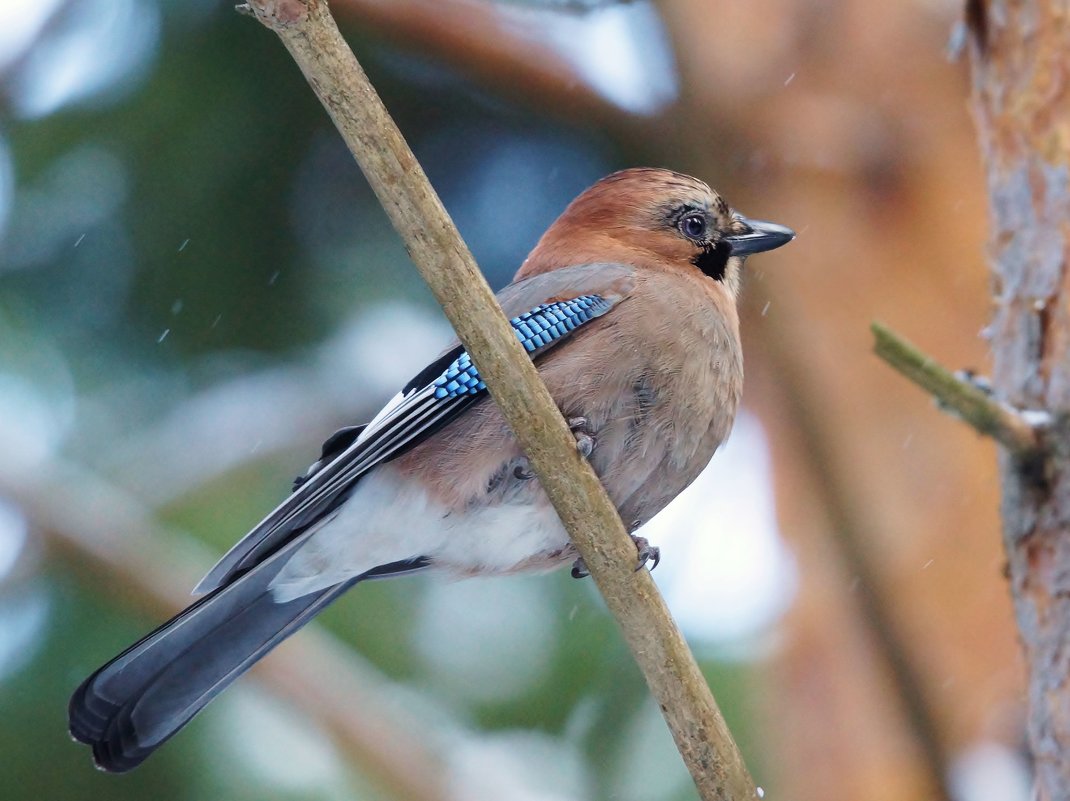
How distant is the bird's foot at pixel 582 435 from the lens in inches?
96.7

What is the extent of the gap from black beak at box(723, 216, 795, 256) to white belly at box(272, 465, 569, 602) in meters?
1.02

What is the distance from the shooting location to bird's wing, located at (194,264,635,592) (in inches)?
99.7

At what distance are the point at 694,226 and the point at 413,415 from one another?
1.09 m

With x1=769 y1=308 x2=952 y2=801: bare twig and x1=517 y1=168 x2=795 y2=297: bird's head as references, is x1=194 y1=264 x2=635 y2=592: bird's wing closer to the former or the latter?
x1=517 y1=168 x2=795 y2=297: bird's head

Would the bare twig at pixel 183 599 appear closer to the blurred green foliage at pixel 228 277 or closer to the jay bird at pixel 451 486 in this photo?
the blurred green foliage at pixel 228 277

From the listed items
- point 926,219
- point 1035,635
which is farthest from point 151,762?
point 926,219

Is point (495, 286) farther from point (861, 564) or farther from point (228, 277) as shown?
point (861, 564)

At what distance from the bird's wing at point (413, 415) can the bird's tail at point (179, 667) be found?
3.2 inches

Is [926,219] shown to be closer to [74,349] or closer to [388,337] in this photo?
[388,337]

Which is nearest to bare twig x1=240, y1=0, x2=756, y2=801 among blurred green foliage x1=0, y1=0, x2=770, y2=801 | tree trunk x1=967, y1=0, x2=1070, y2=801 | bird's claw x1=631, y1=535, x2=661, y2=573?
bird's claw x1=631, y1=535, x2=661, y2=573

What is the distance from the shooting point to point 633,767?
156 inches

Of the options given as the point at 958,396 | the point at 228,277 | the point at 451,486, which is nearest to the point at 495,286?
the point at 228,277

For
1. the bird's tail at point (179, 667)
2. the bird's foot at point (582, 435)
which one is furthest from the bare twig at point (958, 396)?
the bird's tail at point (179, 667)

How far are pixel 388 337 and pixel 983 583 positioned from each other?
6.80ft
